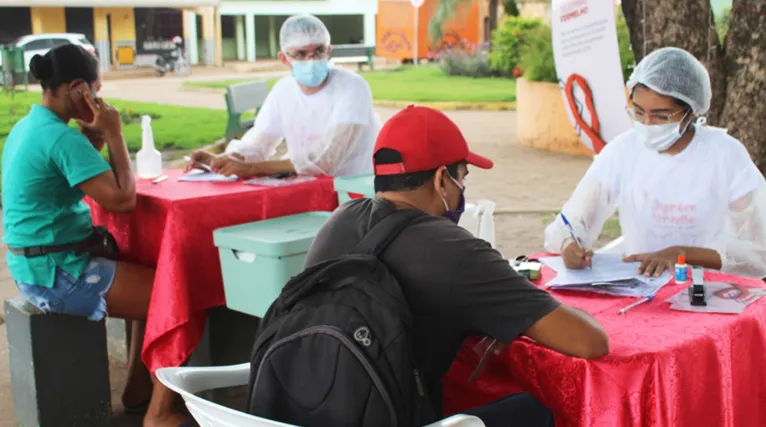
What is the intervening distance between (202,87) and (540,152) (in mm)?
12212

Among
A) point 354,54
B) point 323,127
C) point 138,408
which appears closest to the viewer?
point 138,408

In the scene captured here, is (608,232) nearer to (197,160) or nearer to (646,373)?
(197,160)

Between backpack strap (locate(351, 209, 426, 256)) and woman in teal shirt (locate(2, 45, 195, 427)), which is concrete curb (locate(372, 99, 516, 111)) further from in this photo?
backpack strap (locate(351, 209, 426, 256))

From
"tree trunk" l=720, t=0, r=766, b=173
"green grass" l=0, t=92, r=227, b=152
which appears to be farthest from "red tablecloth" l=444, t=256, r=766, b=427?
"green grass" l=0, t=92, r=227, b=152

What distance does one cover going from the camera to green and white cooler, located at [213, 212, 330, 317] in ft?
12.1

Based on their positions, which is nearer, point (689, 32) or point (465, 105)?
point (689, 32)

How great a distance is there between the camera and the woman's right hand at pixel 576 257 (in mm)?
3014

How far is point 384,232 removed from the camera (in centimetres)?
223

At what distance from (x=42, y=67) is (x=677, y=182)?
2.45m

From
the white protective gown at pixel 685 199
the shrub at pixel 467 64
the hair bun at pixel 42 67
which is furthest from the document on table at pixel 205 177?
the shrub at pixel 467 64

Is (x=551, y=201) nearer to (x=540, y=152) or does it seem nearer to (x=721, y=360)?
(x=540, y=152)

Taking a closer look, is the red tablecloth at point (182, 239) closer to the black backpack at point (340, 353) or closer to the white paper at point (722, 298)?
the black backpack at point (340, 353)

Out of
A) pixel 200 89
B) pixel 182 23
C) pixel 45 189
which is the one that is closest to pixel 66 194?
pixel 45 189

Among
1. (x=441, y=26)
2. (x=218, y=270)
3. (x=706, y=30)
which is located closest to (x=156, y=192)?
(x=218, y=270)
